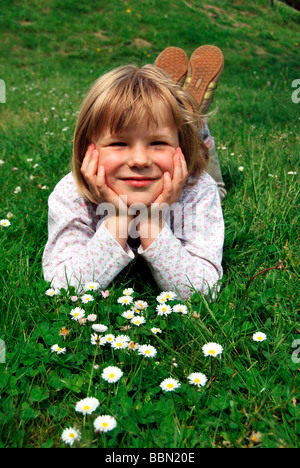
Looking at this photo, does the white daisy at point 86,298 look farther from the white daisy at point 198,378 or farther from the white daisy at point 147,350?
the white daisy at point 198,378

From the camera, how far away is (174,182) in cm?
196

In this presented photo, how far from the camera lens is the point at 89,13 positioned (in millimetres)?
12227

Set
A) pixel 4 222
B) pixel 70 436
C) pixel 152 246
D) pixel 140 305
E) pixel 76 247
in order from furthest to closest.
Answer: pixel 4 222
pixel 76 247
pixel 152 246
pixel 140 305
pixel 70 436

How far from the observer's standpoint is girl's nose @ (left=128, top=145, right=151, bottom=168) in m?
1.85

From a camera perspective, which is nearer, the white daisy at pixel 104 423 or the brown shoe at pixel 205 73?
the white daisy at pixel 104 423

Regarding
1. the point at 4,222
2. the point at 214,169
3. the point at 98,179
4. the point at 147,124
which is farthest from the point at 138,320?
the point at 214,169

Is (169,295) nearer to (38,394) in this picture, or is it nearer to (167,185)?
(167,185)

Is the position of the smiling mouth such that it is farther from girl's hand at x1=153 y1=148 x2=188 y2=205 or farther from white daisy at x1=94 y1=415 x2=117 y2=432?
white daisy at x1=94 y1=415 x2=117 y2=432

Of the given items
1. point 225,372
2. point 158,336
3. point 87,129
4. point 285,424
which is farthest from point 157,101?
point 285,424

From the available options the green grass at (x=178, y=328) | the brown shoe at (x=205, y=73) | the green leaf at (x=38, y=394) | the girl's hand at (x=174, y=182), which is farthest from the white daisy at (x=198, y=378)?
Result: the brown shoe at (x=205, y=73)

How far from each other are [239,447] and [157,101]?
1.46 m

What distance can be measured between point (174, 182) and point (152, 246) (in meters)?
0.33

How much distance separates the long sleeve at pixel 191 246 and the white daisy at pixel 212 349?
0.40 m

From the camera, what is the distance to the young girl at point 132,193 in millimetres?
1901
